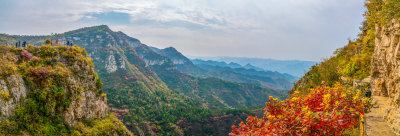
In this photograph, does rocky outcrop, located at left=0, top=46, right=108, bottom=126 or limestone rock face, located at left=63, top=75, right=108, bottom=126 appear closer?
rocky outcrop, located at left=0, top=46, right=108, bottom=126

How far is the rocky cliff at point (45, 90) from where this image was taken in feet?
52.1

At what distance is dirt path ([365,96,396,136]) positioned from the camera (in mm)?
5273

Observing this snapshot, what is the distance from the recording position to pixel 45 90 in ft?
60.3

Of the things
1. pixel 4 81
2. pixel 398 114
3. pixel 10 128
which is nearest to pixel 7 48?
Answer: pixel 4 81

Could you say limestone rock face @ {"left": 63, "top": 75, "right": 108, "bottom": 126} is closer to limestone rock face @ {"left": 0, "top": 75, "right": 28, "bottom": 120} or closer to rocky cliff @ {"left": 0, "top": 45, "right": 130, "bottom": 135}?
rocky cliff @ {"left": 0, "top": 45, "right": 130, "bottom": 135}

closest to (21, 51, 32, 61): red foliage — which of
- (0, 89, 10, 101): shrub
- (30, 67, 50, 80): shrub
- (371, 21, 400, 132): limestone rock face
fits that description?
(30, 67, 50, 80): shrub

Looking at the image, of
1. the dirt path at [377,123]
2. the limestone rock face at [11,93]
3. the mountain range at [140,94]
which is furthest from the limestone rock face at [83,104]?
the dirt path at [377,123]

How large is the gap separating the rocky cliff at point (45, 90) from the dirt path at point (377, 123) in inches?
879

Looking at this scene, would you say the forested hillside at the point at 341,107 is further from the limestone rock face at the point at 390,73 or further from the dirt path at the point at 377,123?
the dirt path at the point at 377,123

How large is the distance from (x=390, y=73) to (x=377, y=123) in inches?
91.5

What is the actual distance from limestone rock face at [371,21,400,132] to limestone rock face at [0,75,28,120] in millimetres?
23596

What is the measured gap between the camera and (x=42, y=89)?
18.3m

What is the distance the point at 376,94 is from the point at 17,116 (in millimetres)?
25391

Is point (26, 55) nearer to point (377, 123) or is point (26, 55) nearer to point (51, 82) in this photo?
point (51, 82)
